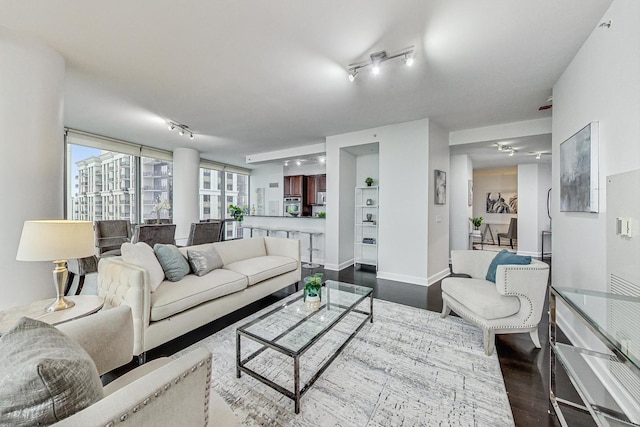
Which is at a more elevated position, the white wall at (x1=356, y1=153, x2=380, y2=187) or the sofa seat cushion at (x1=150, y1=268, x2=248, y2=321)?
the white wall at (x1=356, y1=153, x2=380, y2=187)

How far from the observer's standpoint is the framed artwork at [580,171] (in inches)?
80.1

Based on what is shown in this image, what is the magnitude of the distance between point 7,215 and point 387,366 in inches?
132

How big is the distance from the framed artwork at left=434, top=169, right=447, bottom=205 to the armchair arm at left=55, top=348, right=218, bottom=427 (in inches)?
163

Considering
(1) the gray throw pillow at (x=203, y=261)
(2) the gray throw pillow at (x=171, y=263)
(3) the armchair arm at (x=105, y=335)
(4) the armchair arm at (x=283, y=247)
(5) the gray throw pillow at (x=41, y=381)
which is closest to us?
(5) the gray throw pillow at (x=41, y=381)

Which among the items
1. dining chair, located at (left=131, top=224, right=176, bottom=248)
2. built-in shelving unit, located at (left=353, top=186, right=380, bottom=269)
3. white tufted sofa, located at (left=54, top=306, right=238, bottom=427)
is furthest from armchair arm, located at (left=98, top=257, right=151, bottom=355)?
built-in shelving unit, located at (left=353, top=186, right=380, bottom=269)

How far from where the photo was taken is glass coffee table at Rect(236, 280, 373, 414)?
1.63 m

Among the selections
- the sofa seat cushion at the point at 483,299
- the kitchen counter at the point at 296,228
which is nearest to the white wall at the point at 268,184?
the kitchen counter at the point at 296,228

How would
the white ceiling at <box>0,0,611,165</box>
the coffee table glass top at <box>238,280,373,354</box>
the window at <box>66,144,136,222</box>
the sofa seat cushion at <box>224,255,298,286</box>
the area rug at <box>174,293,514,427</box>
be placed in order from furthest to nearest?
1. the window at <box>66,144,136,222</box>
2. the sofa seat cushion at <box>224,255,298,286</box>
3. the white ceiling at <box>0,0,611,165</box>
4. the coffee table glass top at <box>238,280,373,354</box>
5. the area rug at <box>174,293,514,427</box>

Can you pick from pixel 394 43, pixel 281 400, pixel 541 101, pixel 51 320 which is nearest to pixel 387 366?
pixel 281 400

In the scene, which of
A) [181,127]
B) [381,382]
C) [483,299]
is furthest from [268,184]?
[381,382]

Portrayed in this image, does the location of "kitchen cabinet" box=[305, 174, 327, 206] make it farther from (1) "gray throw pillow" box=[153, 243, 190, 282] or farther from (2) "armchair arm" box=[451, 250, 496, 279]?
(1) "gray throw pillow" box=[153, 243, 190, 282]

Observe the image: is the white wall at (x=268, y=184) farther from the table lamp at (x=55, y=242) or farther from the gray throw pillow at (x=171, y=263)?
the table lamp at (x=55, y=242)

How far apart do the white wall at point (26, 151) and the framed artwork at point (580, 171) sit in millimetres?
4687

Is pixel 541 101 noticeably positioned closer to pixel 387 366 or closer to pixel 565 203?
pixel 565 203
